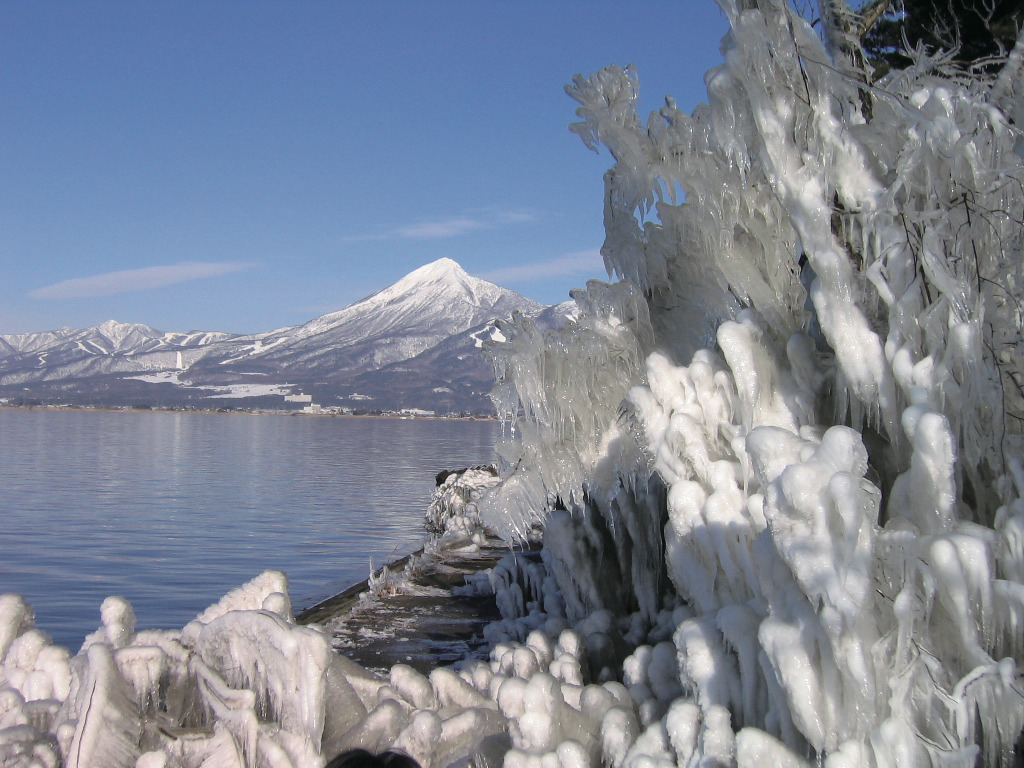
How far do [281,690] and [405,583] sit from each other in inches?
384

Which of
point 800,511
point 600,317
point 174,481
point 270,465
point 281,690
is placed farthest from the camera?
point 270,465

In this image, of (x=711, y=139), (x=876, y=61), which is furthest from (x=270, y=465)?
(x=711, y=139)

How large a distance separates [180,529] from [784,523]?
2358 centimetres

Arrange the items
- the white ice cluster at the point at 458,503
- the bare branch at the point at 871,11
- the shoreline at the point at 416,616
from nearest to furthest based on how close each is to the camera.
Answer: the bare branch at the point at 871,11
the shoreline at the point at 416,616
the white ice cluster at the point at 458,503

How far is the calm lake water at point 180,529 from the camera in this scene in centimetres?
1802

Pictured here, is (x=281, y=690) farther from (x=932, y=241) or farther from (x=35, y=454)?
(x=35, y=454)

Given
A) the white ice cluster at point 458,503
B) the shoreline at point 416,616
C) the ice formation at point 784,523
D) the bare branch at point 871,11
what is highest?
the bare branch at point 871,11

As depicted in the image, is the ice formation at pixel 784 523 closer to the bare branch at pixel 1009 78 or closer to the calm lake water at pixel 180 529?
the bare branch at pixel 1009 78

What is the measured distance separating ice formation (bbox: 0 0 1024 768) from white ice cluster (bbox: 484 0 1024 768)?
0.07 ft

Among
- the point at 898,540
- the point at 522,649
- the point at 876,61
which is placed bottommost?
the point at 522,649

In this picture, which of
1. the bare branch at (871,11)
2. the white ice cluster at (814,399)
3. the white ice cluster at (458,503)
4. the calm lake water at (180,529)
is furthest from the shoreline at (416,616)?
the bare branch at (871,11)

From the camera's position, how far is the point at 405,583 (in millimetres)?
15430

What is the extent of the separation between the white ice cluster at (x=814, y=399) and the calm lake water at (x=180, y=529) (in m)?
5.67

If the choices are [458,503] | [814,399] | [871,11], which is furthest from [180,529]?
[814,399]
